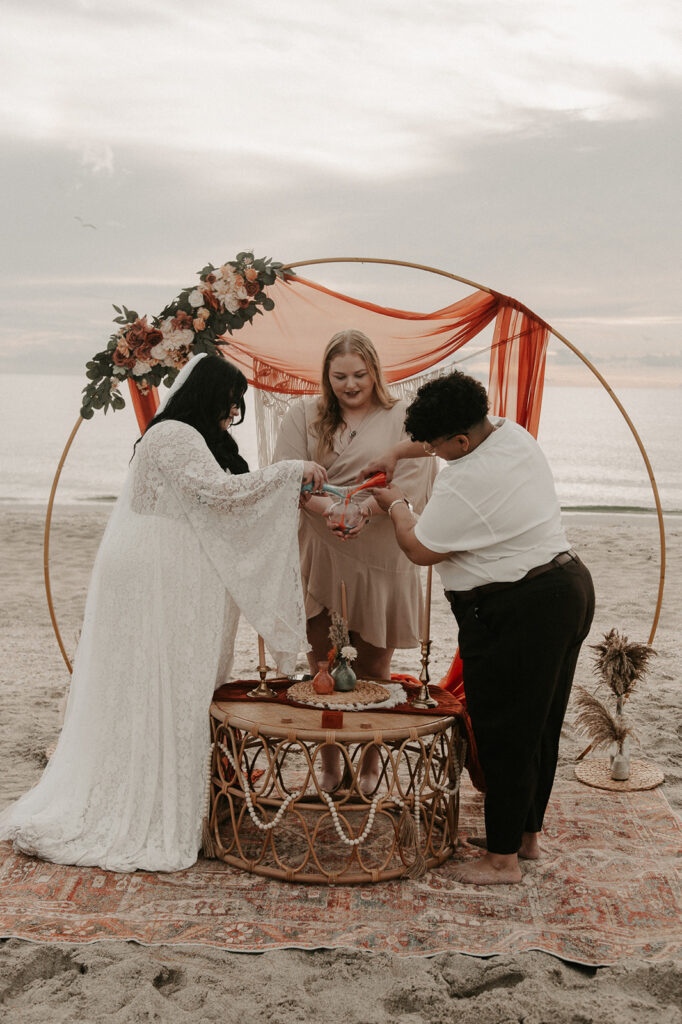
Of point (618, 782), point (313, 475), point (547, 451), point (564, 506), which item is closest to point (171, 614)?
point (313, 475)

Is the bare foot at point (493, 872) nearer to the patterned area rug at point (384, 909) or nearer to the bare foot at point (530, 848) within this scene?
the patterned area rug at point (384, 909)

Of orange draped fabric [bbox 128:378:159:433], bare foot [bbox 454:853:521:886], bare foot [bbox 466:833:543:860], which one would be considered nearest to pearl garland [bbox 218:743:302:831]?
bare foot [bbox 454:853:521:886]

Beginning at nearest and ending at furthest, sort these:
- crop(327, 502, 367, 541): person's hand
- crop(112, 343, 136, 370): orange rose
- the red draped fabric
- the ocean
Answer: crop(327, 502, 367, 541): person's hand < crop(112, 343, 136, 370): orange rose < the red draped fabric < the ocean

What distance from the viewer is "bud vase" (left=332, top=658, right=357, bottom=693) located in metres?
3.29

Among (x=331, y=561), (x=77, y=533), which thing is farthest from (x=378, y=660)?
(x=77, y=533)

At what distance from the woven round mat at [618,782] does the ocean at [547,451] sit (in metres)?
10.7

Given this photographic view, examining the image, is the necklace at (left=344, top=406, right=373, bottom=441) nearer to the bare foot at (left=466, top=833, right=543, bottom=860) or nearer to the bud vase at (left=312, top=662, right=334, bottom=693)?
the bud vase at (left=312, top=662, right=334, bottom=693)

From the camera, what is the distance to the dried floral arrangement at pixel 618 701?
396 centimetres

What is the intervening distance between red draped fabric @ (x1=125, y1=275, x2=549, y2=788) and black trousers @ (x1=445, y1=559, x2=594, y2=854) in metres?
1.19

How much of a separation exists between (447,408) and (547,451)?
90.1 feet

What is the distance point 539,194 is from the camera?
2425cm

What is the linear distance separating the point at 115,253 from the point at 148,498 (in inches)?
1069

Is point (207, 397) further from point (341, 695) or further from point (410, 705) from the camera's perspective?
point (410, 705)

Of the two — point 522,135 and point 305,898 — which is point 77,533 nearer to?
point 305,898
